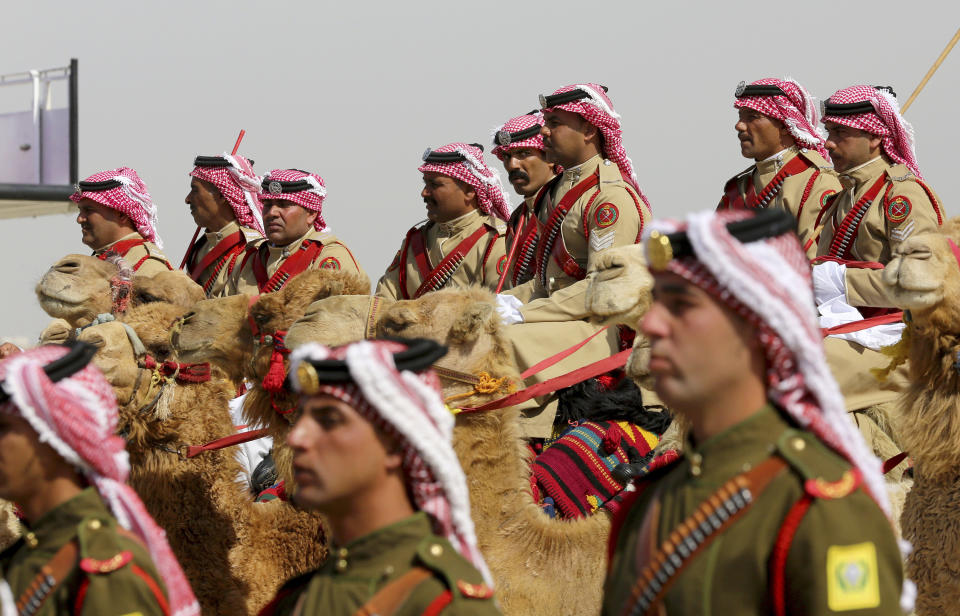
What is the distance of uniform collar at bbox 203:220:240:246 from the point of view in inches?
425

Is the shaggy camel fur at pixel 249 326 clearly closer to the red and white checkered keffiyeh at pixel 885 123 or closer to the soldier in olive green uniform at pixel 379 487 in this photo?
the soldier in olive green uniform at pixel 379 487

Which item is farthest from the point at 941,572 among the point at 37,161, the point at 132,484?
the point at 37,161

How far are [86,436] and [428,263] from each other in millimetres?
6227

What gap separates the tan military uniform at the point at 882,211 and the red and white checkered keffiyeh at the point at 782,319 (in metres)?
A: 4.21

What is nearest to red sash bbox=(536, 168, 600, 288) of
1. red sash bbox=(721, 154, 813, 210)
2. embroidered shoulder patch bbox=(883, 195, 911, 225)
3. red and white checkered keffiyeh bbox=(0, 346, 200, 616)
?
red sash bbox=(721, 154, 813, 210)

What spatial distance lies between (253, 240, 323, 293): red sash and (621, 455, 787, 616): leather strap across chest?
6922mm

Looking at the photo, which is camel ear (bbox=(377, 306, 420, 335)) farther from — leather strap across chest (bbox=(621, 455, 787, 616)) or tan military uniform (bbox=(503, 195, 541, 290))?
leather strap across chest (bbox=(621, 455, 787, 616))

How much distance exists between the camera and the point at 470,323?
207 inches

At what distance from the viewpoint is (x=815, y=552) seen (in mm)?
2311

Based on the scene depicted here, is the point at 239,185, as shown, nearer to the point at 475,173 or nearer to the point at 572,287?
the point at 475,173

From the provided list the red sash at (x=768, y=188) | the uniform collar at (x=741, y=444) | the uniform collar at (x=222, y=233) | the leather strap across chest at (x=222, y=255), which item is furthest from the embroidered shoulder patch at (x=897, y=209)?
the uniform collar at (x=222, y=233)

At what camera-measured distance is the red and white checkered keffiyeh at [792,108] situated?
8375 millimetres

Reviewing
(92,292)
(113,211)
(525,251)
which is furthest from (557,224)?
(113,211)

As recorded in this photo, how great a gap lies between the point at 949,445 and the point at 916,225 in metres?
2.08
